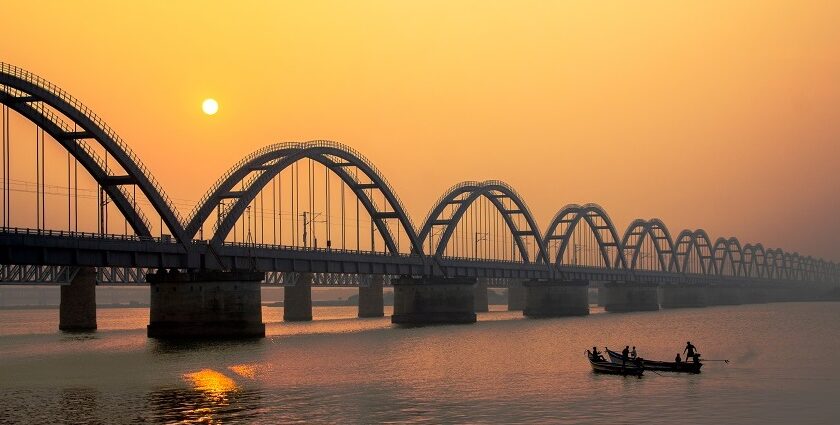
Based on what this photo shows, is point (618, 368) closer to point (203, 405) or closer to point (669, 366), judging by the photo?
point (669, 366)

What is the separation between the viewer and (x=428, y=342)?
10625 centimetres

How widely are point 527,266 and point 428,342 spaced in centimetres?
8807

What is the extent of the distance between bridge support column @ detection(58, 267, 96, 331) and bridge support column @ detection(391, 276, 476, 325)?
38.1m

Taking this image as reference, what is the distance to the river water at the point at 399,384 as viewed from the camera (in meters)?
50.9

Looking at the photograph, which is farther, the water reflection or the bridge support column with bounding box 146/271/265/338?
the bridge support column with bounding box 146/271/265/338

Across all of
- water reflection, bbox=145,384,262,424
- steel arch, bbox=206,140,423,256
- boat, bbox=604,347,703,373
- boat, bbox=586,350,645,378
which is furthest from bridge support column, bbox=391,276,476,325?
water reflection, bbox=145,384,262,424

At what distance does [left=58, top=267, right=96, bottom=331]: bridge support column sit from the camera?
12681cm

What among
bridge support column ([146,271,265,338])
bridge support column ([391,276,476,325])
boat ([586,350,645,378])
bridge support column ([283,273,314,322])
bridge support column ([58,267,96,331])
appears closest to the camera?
boat ([586,350,645,378])

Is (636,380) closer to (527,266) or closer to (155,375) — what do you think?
(155,375)

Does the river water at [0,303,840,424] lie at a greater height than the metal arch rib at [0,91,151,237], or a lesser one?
lesser

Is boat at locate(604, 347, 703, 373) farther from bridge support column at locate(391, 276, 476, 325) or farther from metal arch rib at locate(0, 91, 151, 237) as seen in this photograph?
bridge support column at locate(391, 276, 476, 325)

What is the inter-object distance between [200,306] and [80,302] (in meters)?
42.6

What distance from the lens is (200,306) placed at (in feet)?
320

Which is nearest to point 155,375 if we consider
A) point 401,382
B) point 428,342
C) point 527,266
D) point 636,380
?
point 401,382
